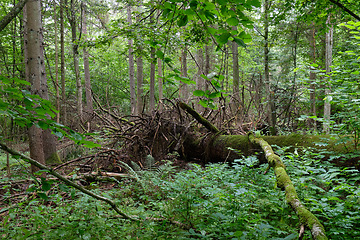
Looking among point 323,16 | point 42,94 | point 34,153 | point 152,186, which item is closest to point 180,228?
point 152,186

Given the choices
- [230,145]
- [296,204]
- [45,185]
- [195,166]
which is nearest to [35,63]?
[195,166]

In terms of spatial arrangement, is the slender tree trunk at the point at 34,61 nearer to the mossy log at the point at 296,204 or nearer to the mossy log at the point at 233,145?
the mossy log at the point at 233,145

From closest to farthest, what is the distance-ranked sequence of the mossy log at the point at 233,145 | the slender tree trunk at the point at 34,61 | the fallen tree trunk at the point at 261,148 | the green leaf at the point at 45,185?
1. the green leaf at the point at 45,185
2. the fallen tree trunk at the point at 261,148
3. the mossy log at the point at 233,145
4. the slender tree trunk at the point at 34,61

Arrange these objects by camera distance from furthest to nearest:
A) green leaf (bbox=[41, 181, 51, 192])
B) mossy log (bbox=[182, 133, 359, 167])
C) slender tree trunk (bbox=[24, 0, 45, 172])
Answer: slender tree trunk (bbox=[24, 0, 45, 172]) → mossy log (bbox=[182, 133, 359, 167]) → green leaf (bbox=[41, 181, 51, 192])

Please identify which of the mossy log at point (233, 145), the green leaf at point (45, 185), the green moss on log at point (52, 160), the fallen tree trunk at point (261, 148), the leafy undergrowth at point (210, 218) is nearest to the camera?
the green leaf at point (45, 185)

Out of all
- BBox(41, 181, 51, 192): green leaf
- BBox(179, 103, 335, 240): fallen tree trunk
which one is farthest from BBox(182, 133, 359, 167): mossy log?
BBox(41, 181, 51, 192): green leaf

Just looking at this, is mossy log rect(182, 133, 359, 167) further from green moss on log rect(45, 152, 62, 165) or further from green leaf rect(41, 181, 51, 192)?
green moss on log rect(45, 152, 62, 165)

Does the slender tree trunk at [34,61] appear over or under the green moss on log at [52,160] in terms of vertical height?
over

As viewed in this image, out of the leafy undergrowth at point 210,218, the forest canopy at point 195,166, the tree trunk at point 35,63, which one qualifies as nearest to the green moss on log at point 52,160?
the forest canopy at point 195,166

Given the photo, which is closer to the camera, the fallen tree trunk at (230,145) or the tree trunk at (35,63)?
the fallen tree trunk at (230,145)

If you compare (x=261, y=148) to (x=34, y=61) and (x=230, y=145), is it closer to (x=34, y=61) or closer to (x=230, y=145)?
(x=230, y=145)

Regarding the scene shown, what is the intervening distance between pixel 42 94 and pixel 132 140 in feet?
8.21

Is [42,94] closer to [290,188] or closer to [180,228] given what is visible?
[180,228]

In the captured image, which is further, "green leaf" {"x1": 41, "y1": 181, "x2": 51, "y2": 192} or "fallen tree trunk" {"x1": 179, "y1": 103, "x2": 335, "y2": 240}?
"fallen tree trunk" {"x1": 179, "y1": 103, "x2": 335, "y2": 240}
